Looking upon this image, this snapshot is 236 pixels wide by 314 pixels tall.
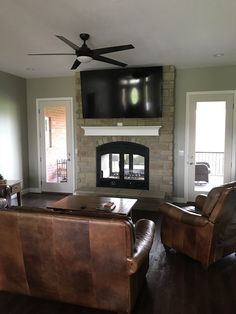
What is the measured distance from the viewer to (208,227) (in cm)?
285

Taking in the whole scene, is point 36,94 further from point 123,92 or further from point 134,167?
point 134,167

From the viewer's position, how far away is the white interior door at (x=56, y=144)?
20.6 feet

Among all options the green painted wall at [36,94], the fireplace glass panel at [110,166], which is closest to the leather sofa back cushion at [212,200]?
the fireplace glass panel at [110,166]

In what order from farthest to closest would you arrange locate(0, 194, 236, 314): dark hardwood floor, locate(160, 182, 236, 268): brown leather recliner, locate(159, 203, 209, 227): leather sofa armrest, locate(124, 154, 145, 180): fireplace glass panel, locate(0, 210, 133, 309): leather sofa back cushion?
locate(124, 154, 145, 180): fireplace glass panel, locate(159, 203, 209, 227): leather sofa armrest, locate(160, 182, 236, 268): brown leather recliner, locate(0, 194, 236, 314): dark hardwood floor, locate(0, 210, 133, 309): leather sofa back cushion

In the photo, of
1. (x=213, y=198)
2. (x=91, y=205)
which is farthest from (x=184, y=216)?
Result: (x=91, y=205)

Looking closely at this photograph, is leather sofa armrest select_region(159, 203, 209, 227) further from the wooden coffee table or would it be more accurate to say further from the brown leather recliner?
the wooden coffee table

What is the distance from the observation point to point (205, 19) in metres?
3.13

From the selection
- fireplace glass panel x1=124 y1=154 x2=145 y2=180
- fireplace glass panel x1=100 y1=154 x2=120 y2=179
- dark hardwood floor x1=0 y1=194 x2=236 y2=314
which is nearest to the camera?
dark hardwood floor x1=0 y1=194 x2=236 y2=314

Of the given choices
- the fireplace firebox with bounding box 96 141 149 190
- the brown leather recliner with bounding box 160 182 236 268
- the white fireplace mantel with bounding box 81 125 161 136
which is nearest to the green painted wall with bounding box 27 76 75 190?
the white fireplace mantel with bounding box 81 125 161 136

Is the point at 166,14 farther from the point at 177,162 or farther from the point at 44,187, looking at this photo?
the point at 44,187

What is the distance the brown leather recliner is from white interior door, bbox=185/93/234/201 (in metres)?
2.57

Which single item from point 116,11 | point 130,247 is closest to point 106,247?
point 130,247

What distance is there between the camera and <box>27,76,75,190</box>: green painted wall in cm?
620

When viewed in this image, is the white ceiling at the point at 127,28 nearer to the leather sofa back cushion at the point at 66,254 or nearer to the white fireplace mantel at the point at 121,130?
the white fireplace mantel at the point at 121,130
